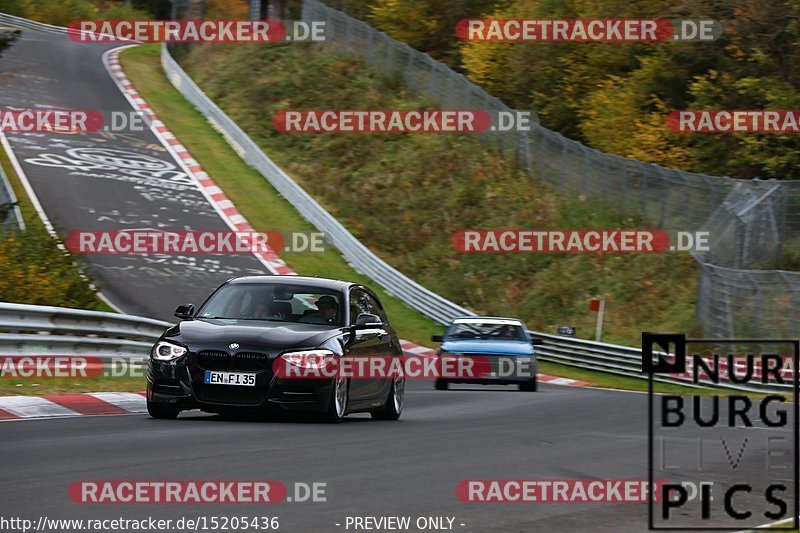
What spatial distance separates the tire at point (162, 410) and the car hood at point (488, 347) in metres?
9.60

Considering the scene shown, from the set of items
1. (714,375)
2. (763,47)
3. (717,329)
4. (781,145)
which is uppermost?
(763,47)

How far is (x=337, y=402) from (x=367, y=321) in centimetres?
99

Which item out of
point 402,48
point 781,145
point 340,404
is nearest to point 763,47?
point 781,145

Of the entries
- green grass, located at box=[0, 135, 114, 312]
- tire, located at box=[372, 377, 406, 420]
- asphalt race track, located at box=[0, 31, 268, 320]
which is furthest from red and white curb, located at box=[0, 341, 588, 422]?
asphalt race track, located at box=[0, 31, 268, 320]

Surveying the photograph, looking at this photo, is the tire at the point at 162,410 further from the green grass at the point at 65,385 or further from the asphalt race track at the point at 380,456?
the green grass at the point at 65,385

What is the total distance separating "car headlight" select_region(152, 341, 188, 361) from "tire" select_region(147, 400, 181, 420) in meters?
0.44

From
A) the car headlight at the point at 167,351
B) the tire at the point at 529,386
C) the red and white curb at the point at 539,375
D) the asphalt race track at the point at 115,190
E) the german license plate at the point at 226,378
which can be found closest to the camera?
the german license plate at the point at 226,378

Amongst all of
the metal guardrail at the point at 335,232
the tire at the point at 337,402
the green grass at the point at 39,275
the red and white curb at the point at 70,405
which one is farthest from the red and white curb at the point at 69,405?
the metal guardrail at the point at 335,232

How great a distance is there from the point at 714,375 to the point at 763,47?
3699 cm

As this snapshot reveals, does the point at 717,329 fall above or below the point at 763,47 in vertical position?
below

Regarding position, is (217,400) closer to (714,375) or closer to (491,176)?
(714,375)

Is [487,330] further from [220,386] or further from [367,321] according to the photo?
[220,386]

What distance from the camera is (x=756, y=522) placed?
311 inches

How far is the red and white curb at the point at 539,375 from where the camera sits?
26.9 metres
